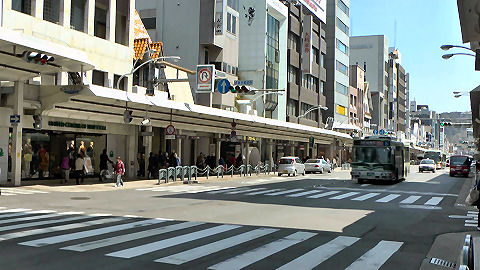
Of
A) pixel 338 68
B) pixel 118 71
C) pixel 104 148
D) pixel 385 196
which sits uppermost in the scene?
pixel 338 68

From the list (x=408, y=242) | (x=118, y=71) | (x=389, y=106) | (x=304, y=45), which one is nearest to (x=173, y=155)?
(x=118, y=71)

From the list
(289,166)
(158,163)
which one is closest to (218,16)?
(289,166)

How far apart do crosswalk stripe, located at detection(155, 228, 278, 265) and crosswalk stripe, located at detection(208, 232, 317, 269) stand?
628mm

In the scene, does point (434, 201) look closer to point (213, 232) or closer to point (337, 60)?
point (213, 232)

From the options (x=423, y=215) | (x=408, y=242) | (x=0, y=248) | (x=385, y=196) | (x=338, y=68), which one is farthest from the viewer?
(x=338, y=68)

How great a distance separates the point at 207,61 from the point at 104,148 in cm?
1891

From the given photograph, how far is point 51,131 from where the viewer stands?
27.2m

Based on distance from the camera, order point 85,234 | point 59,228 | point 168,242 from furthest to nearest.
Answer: point 59,228
point 85,234
point 168,242

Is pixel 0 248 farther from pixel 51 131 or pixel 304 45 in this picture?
pixel 304 45

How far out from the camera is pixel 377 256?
9.21 metres

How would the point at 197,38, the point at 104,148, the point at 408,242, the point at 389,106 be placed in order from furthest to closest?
the point at 389,106 < the point at 197,38 < the point at 104,148 < the point at 408,242

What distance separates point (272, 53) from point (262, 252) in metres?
53.1

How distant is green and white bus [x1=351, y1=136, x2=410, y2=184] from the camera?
104ft

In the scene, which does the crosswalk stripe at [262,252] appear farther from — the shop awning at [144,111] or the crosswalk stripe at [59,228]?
the shop awning at [144,111]
